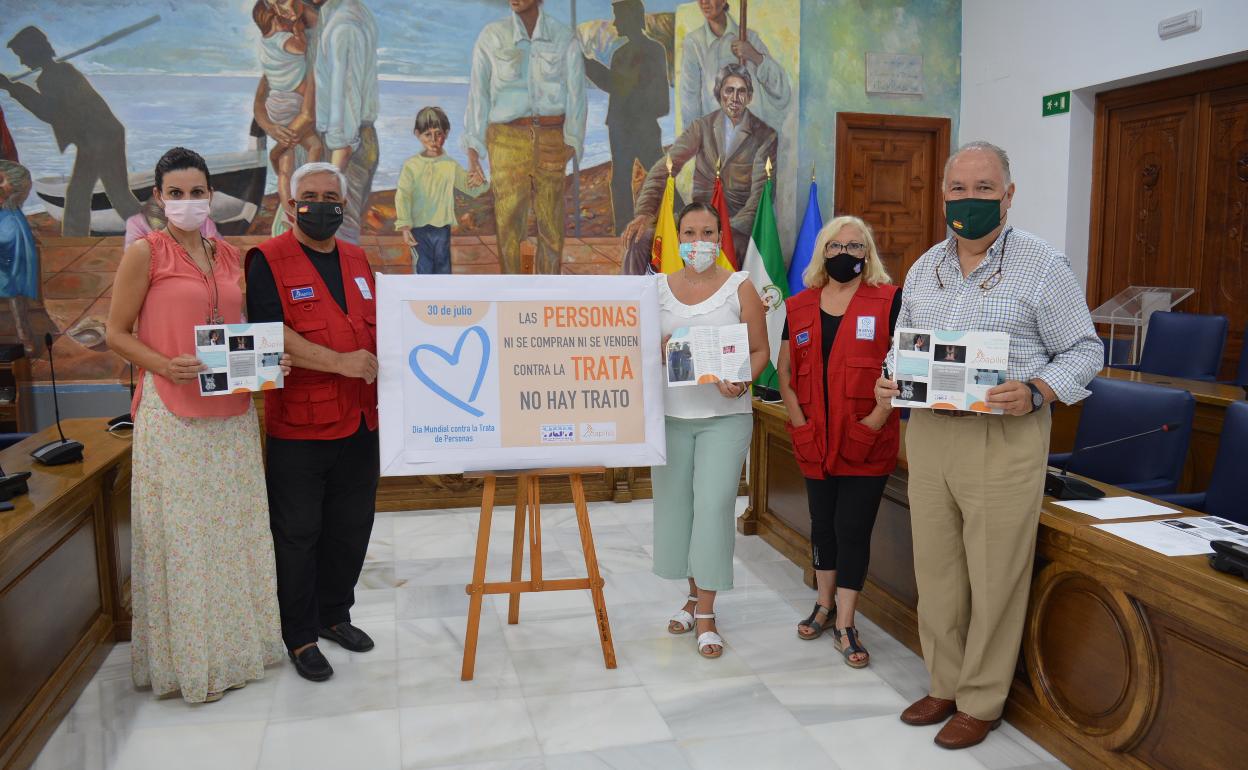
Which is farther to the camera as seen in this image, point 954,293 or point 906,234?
point 906,234

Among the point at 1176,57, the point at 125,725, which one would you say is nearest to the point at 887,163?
the point at 1176,57

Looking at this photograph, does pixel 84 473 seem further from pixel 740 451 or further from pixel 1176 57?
pixel 1176 57

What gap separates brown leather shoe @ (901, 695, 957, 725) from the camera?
9.14ft

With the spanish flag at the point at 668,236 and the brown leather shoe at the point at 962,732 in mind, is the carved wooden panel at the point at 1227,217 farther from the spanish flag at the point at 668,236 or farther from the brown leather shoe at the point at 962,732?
the brown leather shoe at the point at 962,732

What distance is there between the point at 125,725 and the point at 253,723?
1.28 feet

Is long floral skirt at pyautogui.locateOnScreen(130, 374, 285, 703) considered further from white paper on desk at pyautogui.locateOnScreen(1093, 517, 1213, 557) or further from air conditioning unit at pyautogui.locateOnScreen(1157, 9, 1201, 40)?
air conditioning unit at pyautogui.locateOnScreen(1157, 9, 1201, 40)

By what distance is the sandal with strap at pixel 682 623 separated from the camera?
3.54 meters

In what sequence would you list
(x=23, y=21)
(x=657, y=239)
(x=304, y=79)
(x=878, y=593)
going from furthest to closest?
(x=657, y=239), (x=304, y=79), (x=23, y=21), (x=878, y=593)

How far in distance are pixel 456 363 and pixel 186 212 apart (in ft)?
3.06

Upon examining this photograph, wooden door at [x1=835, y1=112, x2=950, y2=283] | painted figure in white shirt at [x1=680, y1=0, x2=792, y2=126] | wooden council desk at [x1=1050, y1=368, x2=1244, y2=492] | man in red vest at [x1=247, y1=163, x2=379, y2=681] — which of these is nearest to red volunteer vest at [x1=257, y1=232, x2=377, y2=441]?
man in red vest at [x1=247, y1=163, x2=379, y2=681]

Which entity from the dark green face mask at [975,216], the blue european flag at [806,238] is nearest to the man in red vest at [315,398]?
the dark green face mask at [975,216]

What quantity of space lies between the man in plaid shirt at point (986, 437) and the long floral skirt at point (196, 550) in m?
2.04

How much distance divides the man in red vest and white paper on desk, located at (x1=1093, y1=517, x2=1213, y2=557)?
229cm

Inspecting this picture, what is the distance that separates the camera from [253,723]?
2.80 meters
